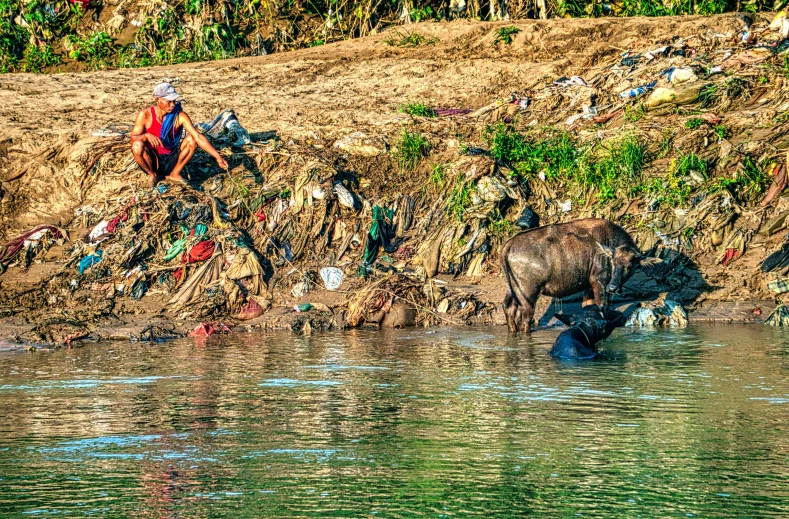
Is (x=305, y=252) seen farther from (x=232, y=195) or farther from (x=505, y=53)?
(x=505, y=53)

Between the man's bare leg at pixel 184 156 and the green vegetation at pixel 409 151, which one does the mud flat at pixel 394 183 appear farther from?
the man's bare leg at pixel 184 156

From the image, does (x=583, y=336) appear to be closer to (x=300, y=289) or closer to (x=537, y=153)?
(x=300, y=289)

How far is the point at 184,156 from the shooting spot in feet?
43.5

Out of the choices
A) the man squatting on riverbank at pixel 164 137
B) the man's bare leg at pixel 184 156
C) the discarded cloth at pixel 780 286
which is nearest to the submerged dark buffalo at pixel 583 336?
the discarded cloth at pixel 780 286

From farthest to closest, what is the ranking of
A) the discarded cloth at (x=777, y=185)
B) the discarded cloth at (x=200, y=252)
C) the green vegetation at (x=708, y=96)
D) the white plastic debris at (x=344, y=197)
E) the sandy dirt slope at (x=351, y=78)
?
the sandy dirt slope at (x=351, y=78) → the green vegetation at (x=708, y=96) → the discarded cloth at (x=777, y=185) → the white plastic debris at (x=344, y=197) → the discarded cloth at (x=200, y=252)

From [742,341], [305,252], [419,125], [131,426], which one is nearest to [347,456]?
[131,426]

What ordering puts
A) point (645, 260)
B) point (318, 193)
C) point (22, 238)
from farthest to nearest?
point (318, 193), point (22, 238), point (645, 260)

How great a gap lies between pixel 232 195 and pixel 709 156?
21.0 feet

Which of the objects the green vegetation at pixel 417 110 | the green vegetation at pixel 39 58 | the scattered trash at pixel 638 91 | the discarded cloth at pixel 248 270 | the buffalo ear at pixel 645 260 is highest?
the green vegetation at pixel 39 58

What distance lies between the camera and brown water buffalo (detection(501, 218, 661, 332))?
1137 centimetres

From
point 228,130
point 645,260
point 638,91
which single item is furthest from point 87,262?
point 638,91

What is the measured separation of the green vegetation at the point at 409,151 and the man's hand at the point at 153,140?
3.26 meters

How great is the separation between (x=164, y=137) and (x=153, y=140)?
0.47 feet

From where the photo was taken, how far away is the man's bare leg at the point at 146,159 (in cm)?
1279
